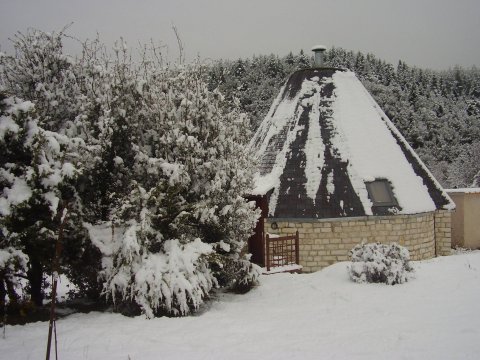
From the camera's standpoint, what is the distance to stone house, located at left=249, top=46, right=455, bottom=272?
12469mm

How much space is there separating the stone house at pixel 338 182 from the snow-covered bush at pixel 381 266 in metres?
2.42

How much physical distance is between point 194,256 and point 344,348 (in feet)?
10.0

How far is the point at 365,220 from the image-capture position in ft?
41.2

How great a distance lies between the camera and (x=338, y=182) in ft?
42.3

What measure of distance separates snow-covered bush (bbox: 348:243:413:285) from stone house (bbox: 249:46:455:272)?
7.95 feet

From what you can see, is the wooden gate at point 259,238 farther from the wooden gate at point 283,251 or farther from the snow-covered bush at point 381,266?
the snow-covered bush at point 381,266

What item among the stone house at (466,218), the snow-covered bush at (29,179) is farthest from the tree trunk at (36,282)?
the stone house at (466,218)

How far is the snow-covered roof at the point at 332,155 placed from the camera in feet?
41.6

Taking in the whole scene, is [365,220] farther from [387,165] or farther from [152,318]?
[152,318]

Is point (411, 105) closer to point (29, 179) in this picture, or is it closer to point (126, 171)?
point (126, 171)

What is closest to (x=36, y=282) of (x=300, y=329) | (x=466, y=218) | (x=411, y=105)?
(x=300, y=329)

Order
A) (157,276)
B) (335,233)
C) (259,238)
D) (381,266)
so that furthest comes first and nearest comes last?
1. (259,238)
2. (335,233)
3. (381,266)
4. (157,276)

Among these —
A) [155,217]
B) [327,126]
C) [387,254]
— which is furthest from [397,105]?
[155,217]

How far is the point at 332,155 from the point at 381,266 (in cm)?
476
